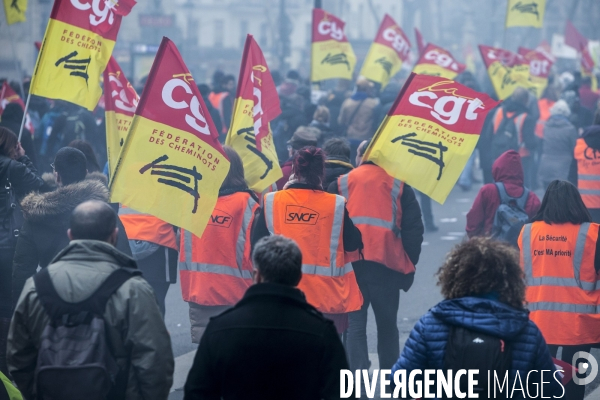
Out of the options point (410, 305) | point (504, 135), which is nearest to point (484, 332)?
point (410, 305)

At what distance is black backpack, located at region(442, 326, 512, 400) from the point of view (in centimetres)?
357

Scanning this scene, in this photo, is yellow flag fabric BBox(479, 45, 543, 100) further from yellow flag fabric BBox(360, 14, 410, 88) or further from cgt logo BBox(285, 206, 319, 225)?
cgt logo BBox(285, 206, 319, 225)

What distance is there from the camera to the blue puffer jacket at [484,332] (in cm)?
359

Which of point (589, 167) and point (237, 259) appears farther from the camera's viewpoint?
point (589, 167)

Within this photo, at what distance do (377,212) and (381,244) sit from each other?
22cm

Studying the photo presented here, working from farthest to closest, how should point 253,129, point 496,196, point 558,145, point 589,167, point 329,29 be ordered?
point 329,29, point 558,145, point 589,167, point 496,196, point 253,129

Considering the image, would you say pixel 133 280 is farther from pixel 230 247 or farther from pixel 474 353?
pixel 230 247

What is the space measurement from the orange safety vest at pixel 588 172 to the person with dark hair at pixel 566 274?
3.37m

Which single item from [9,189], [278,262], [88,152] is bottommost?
[9,189]

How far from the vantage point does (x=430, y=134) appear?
6.27m

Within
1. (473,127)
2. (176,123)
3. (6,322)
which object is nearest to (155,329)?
(176,123)

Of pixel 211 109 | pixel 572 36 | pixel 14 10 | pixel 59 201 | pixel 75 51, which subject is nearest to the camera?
pixel 59 201

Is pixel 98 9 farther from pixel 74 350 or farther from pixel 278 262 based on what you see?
pixel 278 262

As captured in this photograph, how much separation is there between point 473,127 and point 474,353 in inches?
118
